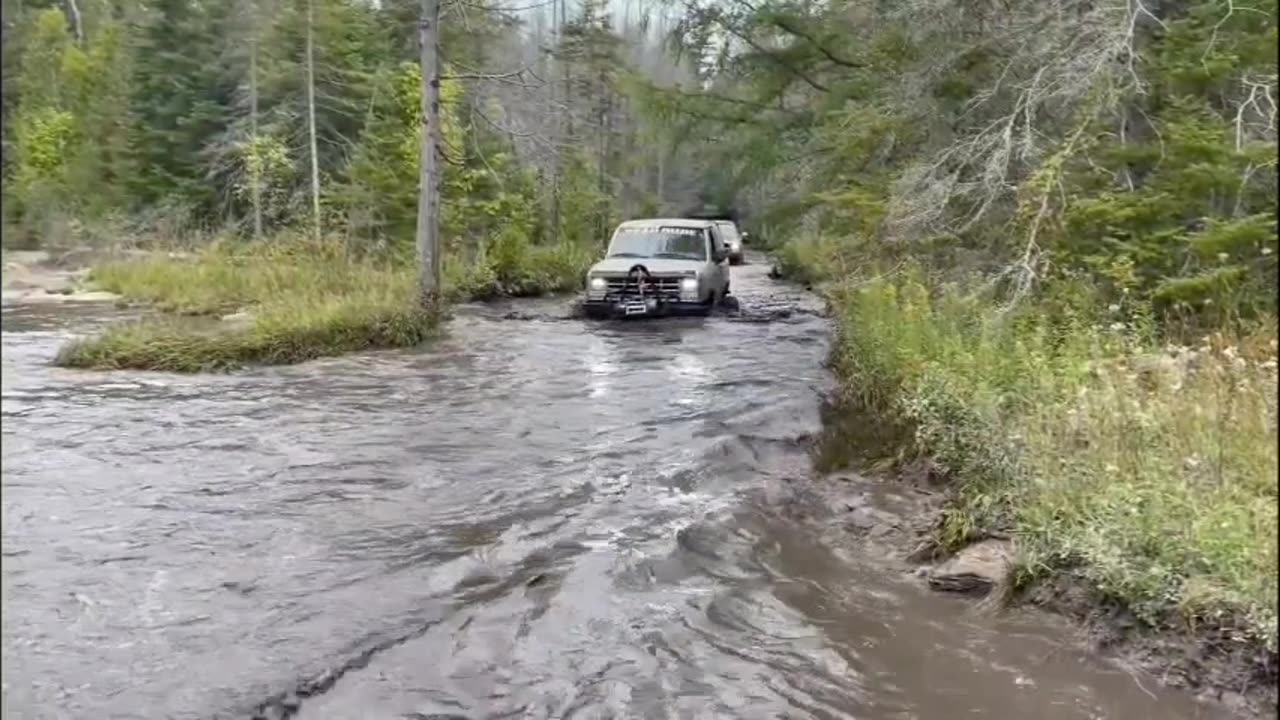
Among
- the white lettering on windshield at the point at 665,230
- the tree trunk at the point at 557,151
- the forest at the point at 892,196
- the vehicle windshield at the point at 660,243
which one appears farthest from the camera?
the tree trunk at the point at 557,151

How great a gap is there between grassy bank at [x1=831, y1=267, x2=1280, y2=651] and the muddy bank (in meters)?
0.09

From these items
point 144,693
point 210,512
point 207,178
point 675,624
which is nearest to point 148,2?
point 210,512

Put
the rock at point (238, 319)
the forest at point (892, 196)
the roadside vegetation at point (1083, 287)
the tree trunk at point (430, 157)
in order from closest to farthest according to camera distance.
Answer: the roadside vegetation at point (1083, 287) < the forest at point (892, 196) < the rock at point (238, 319) < the tree trunk at point (430, 157)

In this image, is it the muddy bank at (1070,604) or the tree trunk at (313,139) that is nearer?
the muddy bank at (1070,604)

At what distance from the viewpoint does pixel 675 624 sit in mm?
5852

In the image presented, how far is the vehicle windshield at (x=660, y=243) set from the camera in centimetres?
1891

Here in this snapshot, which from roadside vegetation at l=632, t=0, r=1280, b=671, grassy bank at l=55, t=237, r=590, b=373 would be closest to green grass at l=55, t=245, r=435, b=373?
grassy bank at l=55, t=237, r=590, b=373

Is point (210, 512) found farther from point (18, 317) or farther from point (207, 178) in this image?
point (207, 178)

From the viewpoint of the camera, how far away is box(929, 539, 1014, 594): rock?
6.21 metres

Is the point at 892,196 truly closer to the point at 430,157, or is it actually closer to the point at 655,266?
the point at 655,266

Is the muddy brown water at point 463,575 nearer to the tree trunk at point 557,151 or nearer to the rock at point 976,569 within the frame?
the rock at point 976,569

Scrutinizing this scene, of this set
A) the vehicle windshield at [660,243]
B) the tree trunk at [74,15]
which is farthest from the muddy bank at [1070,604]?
the vehicle windshield at [660,243]

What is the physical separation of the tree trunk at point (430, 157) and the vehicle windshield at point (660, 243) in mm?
3521

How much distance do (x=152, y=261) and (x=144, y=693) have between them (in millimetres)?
8009
